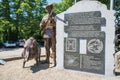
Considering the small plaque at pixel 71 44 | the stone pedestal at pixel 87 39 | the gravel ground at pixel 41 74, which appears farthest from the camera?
the small plaque at pixel 71 44

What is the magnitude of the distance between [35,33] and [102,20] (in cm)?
3070

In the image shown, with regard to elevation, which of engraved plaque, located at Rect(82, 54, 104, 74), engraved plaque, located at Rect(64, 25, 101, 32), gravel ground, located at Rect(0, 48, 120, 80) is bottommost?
gravel ground, located at Rect(0, 48, 120, 80)

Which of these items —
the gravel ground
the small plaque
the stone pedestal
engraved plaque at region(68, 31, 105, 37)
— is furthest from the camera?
the small plaque

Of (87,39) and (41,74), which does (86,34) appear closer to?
(87,39)

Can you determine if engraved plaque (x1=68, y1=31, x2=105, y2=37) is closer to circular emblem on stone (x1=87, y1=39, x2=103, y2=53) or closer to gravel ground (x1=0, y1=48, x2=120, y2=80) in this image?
circular emblem on stone (x1=87, y1=39, x2=103, y2=53)

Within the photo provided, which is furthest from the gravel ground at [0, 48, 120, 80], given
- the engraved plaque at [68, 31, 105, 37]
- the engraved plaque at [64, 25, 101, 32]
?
the engraved plaque at [64, 25, 101, 32]

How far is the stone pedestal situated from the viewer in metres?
8.10

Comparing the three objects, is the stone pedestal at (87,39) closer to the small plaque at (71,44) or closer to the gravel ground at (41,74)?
the small plaque at (71,44)

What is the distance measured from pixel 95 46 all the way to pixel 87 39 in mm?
401

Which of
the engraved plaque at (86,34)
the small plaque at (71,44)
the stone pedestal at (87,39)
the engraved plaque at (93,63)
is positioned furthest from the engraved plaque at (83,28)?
the engraved plaque at (93,63)

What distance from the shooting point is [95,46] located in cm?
838

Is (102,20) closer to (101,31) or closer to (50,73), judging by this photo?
(101,31)

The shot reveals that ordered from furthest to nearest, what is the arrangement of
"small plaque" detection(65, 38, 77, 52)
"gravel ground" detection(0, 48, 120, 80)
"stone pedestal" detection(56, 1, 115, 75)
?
"small plaque" detection(65, 38, 77, 52) → "gravel ground" detection(0, 48, 120, 80) → "stone pedestal" detection(56, 1, 115, 75)

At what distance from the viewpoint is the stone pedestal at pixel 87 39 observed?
810cm
